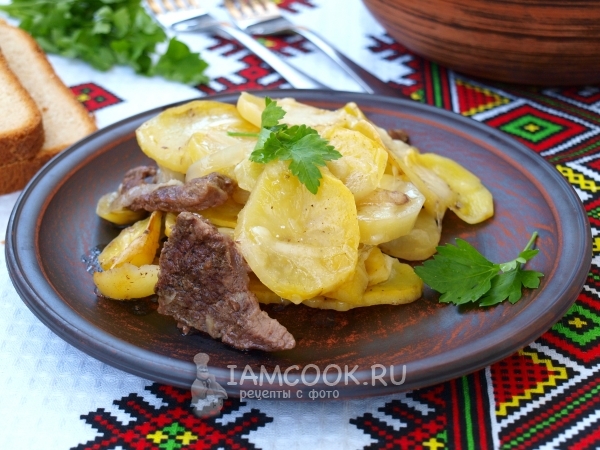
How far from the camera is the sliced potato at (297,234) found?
2365 millimetres

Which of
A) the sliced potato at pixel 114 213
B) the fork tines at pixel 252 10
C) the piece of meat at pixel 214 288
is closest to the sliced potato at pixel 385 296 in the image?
the piece of meat at pixel 214 288

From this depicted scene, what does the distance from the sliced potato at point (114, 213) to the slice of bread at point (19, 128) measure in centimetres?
78

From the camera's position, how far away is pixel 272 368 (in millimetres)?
2197

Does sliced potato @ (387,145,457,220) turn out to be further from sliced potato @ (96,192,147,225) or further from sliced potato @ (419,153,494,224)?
sliced potato @ (96,192,147,225)

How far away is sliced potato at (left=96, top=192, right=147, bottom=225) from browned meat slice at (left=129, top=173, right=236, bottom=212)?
0.65 feet

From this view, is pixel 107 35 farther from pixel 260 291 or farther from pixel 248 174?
pixel 260 291

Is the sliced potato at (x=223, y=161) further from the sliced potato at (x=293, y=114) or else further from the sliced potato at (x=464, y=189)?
the sliced potato at (x=464, y=189)

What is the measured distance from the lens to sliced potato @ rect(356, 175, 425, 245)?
2527mm

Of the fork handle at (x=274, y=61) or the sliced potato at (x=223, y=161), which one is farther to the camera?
the fork handle at (x=274, y=61)

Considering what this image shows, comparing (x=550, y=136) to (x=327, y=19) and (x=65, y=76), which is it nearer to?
(x=327, y=19)

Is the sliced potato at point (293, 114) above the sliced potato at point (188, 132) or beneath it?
above

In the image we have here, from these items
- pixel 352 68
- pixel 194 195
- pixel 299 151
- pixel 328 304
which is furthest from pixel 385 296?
pixel 352 68

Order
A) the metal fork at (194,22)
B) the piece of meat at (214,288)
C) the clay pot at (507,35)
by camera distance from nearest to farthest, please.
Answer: the piece of meat at (214,288) → the clay pot at (507,35) → the metal fork at (194,22)

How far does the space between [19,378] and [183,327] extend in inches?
21.7
